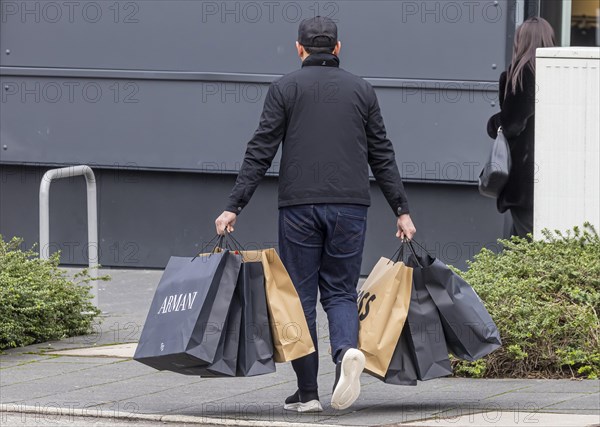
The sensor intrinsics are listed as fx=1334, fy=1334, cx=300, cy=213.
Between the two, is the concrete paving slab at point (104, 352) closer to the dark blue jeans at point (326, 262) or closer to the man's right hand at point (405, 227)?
the dark blue jeans at point (326, 262)

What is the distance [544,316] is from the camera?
23.8 feet

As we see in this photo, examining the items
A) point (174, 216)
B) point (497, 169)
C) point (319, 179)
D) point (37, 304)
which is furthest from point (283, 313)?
point (174, 216)

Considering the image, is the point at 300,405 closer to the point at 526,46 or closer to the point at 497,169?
the point at 497,169

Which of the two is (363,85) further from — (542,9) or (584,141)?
(542,9)

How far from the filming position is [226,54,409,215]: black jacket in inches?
246

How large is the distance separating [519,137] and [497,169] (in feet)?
1.65

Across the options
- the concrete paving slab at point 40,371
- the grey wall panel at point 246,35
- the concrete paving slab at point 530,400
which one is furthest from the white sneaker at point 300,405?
the grey wall panel at point 246,35

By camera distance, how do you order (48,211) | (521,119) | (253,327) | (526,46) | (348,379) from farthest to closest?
(48,211)
(526,46)
(521,119)
(253,327)
(348,379)

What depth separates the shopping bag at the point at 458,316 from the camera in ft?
20.8

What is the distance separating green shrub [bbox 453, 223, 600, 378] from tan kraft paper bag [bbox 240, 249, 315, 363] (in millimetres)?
1449

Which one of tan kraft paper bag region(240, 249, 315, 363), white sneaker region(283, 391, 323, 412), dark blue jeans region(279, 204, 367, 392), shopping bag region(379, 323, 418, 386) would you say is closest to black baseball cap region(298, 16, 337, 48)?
dark blue jeans region(279, 204, 367, 392)

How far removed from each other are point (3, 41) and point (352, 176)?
6363 mm

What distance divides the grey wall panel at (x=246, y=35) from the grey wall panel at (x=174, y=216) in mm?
998

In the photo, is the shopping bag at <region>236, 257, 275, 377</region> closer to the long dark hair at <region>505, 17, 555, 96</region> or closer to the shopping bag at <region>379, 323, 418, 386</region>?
the shopping bag at <region>379, 323, 418, 386</region>
